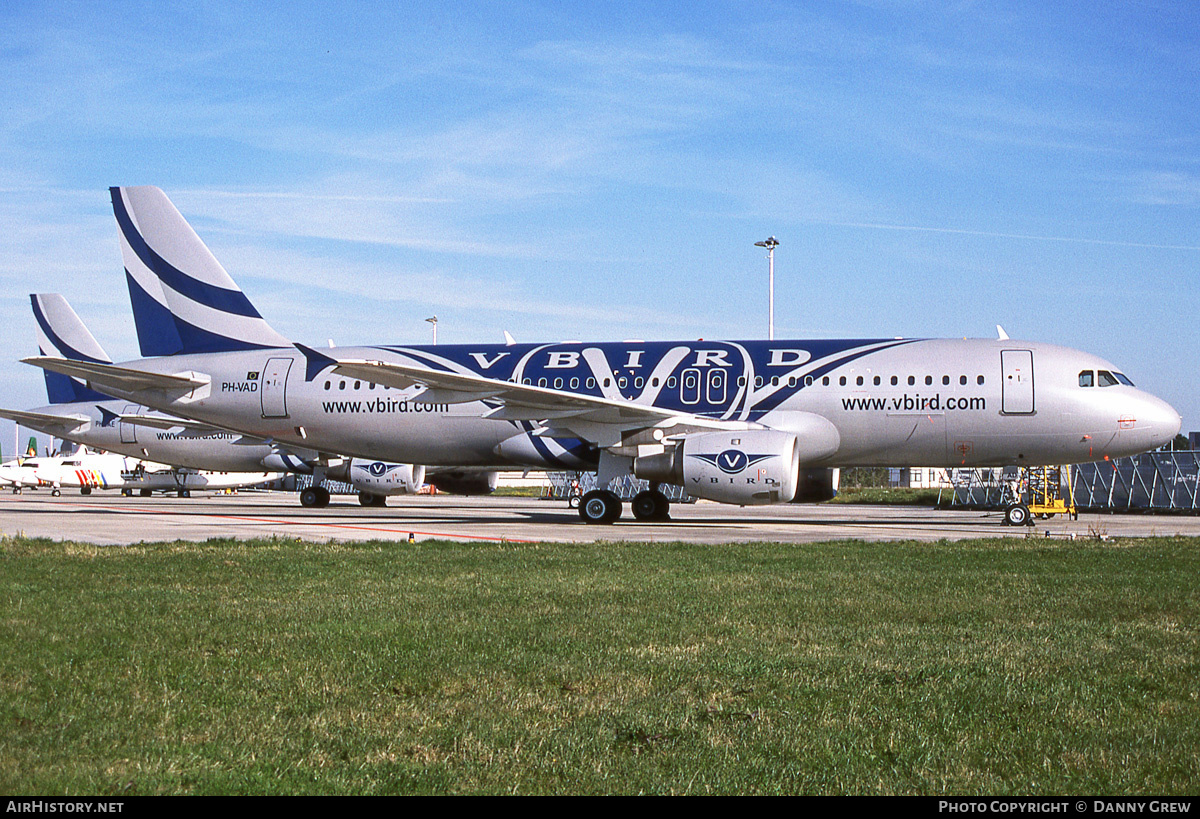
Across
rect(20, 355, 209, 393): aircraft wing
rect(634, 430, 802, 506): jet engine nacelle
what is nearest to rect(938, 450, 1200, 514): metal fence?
rect(634, 430, 802, 506): jet engine nacelle

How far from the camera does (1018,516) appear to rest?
24125mm

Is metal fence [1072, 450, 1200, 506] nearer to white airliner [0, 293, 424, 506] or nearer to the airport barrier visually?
the airport barrier

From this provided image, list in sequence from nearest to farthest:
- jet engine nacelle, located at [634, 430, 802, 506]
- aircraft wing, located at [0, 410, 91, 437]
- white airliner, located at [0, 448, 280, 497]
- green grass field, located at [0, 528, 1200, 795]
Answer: green grass field, located at [0, 528, 1200, 795]
jet engine nacelle, located at [634, 430, 802, 506]
aircraft wing, located at [0, 410, 91, 437]
white airliner, located at [0, 448, 280, 497]

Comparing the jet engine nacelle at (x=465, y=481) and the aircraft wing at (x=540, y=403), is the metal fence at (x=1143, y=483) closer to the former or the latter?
the aircraft wing at (x=540, y=403)

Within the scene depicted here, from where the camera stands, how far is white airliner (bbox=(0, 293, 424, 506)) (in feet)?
122

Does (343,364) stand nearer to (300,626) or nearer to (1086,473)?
(300,626)

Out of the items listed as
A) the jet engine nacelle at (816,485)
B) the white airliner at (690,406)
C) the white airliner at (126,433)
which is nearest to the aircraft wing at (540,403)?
the white airliner at (690,406)

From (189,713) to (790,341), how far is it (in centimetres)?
2032

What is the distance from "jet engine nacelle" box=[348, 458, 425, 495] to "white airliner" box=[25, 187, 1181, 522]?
671 cm

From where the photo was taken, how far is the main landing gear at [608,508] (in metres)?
23.8

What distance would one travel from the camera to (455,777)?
423cm

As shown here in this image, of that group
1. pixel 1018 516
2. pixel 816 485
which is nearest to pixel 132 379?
pixel 816 485

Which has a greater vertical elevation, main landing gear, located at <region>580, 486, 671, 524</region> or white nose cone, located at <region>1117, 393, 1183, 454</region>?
white nose cone, located at <region>1117, 393, 1183, 454</region>

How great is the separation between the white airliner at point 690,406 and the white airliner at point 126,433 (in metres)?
8.48
